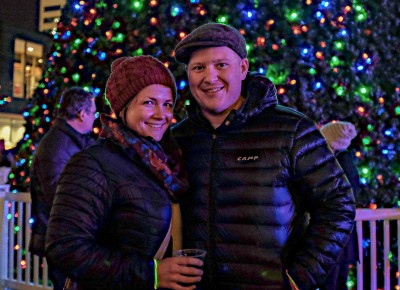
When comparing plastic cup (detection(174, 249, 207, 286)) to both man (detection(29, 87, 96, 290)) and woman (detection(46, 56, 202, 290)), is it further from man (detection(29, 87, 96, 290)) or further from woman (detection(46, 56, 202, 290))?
man (detection(29, 87, 96, 290))

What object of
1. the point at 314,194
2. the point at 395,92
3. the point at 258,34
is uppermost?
the point at 258,34

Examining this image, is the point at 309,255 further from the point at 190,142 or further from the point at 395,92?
the point at 395,92

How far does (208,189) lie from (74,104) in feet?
8.23

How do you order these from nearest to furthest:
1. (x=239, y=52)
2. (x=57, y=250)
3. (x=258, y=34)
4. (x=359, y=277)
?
1. (x=57, y=250)
2. (x=239, y=52)
3. (x=359, y=277)
4. (x=258, y=34)

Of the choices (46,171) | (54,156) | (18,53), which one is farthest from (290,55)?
(18,53)

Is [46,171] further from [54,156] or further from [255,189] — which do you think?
[255,189]

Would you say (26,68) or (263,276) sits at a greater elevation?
(26,68)

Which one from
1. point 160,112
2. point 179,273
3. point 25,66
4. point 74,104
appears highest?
point 25,66

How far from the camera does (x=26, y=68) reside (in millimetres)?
31781

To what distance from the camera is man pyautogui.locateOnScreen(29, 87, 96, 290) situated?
411 cm

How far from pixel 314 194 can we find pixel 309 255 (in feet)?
0.90

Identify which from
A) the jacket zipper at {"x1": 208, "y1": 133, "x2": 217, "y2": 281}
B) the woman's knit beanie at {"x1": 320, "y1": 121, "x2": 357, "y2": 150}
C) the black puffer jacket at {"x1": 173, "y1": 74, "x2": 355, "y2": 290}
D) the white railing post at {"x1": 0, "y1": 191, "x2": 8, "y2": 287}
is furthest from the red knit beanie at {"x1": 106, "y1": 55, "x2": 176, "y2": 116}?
the white railing post at {"x1": 0, "y1": 191, "x2": 8, "y2": 287}

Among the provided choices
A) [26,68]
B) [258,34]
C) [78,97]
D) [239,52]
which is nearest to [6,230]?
[78,97]

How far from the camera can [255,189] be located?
2215 mm
